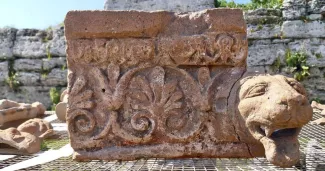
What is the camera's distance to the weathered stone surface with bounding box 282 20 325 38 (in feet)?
23.2

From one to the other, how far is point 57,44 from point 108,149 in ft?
19.6

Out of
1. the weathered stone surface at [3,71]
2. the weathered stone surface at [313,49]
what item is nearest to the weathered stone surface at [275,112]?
the weathered stone surface at [313,49]

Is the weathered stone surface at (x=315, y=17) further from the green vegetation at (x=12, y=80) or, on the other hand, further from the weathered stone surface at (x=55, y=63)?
the green vegetation at (x=12, y=80)

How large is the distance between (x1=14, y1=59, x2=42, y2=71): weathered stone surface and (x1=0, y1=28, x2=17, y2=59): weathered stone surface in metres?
0.23

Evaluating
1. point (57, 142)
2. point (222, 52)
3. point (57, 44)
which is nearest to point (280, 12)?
point (57, 44)

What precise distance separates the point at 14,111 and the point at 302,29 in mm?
5077

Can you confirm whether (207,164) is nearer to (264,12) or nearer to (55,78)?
(264,12)

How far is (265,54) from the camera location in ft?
23.9

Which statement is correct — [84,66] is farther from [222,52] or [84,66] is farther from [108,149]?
[222,52]

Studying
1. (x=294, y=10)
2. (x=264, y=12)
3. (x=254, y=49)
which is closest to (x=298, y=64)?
(x=254, y=49)

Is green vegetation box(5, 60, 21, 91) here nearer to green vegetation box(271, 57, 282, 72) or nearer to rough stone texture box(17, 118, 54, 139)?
rough stone texture box(17, 118, 54, 139)

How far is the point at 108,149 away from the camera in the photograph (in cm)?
240

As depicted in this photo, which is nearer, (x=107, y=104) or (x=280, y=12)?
(x=107, y=104)

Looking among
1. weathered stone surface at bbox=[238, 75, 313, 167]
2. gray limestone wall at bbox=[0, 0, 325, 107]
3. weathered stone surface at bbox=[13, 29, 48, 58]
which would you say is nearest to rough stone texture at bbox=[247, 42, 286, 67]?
gray limestone wall at bbox=[0, 0, 325, 107]
